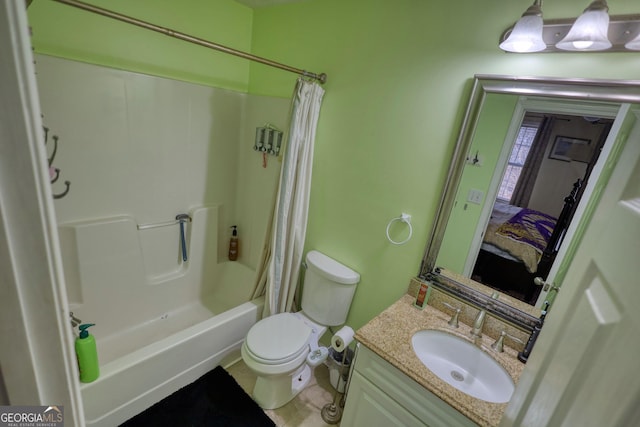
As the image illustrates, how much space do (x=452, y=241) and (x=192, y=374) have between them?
1.76m

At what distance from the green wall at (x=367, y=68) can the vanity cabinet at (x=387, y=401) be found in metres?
0.53

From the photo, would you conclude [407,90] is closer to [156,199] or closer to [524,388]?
[524,388]

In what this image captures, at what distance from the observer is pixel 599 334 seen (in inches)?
17.5

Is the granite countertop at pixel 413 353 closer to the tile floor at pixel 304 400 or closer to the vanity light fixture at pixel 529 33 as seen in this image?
the tile floor at pixel 304 400

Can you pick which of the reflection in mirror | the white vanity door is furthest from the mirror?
the white vanity door

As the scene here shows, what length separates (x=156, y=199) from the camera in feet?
6.54

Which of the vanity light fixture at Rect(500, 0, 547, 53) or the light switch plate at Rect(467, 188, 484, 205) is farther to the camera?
the light switch plate at Rect(467, 188, 484, 205)

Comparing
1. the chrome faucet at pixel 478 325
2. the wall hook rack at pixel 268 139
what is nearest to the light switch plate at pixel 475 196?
the chrome faucet at pixel 478 325

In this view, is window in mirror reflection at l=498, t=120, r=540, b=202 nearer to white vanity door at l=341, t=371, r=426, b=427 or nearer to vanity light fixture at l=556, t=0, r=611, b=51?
vanity light fixture at l=556, t=0, r=611, b=51

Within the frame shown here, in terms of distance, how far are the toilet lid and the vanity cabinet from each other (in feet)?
1.27

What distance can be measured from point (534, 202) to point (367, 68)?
3.50 ft

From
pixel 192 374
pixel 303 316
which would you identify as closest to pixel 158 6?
pixel 303 316

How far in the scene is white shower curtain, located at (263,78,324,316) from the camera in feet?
5.57

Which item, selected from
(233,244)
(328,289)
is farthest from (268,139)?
(328,289)
